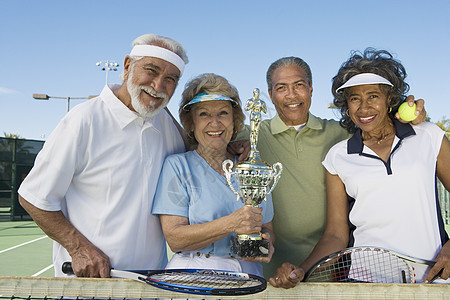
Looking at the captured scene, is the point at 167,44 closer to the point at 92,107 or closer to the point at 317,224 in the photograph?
the point at 92,107

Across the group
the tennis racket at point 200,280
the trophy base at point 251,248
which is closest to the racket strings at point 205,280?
the tennis racket at point 200,280

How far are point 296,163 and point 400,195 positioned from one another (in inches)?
28.2

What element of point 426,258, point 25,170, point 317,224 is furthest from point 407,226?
point 25,170

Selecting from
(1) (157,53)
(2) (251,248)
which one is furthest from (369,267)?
(1) (157,53)

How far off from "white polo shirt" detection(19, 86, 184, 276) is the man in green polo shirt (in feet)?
2.45

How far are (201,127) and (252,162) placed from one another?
0.42 m

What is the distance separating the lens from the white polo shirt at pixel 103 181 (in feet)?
7.06

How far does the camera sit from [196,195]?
2148mm

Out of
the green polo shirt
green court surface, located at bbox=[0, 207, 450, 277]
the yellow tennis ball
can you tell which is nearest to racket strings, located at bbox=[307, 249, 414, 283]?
the green polo shirt

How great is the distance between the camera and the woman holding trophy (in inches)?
77.4

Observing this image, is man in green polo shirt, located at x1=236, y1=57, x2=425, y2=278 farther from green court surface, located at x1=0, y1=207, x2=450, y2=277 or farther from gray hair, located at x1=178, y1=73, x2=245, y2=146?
green court surface, located at x1=0, y1=207, x2=450, y2=277

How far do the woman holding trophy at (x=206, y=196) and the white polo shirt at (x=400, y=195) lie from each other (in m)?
0.47

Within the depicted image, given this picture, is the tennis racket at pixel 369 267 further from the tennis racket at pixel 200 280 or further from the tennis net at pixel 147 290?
the tennis racket at pixel 200 280

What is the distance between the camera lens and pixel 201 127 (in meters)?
2.28
